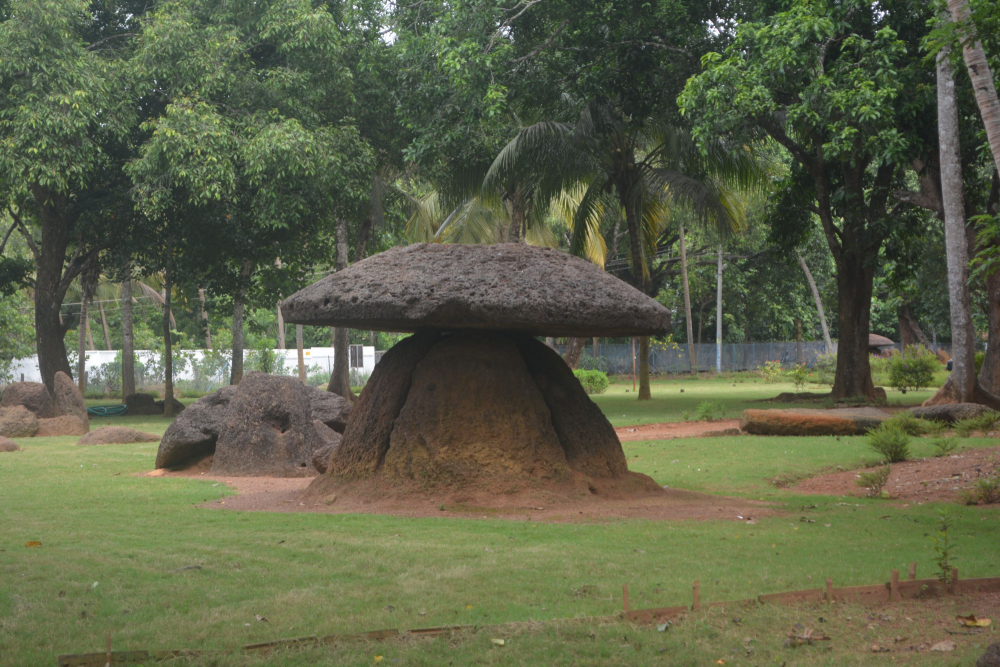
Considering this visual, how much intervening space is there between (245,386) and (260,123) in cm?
1030

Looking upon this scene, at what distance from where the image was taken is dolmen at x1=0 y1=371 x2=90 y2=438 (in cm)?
1731

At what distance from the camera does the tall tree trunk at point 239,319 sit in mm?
24562

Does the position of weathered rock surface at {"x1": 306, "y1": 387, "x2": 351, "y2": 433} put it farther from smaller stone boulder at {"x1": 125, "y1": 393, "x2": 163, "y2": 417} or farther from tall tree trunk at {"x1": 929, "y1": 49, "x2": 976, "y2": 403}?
smaller stone boulder at {"x1": 125, "y1": 393, "x2": 163, "y2": 417}

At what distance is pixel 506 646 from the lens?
416 cm

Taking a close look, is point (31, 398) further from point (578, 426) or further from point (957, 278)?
point (957, 278)

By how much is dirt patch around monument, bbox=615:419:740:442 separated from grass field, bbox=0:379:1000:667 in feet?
19.9

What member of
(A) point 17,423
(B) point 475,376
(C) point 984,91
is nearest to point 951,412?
(C) point 984,91

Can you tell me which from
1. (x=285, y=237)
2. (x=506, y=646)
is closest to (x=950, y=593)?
(x=506, y=646)

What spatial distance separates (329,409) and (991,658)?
11.9 meters

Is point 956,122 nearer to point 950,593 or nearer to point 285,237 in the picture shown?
point 950,593

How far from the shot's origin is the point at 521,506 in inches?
309

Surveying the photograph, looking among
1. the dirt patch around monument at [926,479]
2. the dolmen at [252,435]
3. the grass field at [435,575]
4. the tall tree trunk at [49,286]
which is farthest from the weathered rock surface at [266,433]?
the tall tree trunk at [49,286]

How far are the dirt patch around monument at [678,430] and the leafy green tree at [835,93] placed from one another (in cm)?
474

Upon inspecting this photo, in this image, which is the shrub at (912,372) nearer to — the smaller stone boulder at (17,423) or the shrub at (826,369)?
the shrub at (826,369)
